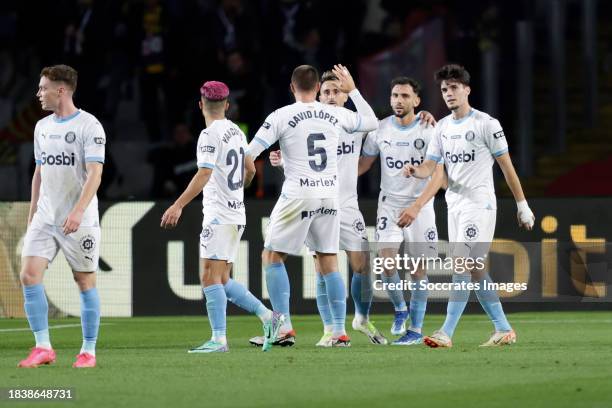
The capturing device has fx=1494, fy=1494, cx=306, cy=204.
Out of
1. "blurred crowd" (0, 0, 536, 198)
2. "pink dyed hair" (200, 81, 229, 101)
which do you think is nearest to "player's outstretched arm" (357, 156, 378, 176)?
"pink dyed hair" (200, 81, 229, 101)

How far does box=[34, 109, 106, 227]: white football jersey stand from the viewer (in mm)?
9547

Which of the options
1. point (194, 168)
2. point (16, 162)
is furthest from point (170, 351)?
point (16, 162)

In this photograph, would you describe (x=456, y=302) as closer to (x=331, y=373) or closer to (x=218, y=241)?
(x=218, y=241)

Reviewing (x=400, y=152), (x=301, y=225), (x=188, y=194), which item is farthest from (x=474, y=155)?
(x=188, y=194)

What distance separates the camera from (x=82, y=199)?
9.37m

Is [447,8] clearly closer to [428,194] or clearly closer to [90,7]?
[90,7]

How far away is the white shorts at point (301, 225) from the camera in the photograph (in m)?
11.3

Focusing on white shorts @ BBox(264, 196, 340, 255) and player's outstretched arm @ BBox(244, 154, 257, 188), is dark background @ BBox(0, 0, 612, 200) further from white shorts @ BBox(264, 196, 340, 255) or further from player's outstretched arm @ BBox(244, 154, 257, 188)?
player's outstretched arm @ BBox(244, 154, 257, 188)

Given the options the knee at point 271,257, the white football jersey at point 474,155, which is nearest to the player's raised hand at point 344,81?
the white football jersey at point 474,155

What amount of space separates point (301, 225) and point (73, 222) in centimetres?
245

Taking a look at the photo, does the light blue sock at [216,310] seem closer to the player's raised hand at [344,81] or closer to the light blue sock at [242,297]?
the light blue sock at [242,297]

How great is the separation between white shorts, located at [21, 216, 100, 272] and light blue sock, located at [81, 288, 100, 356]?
0.17 m

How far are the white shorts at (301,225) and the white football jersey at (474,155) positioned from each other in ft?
3.14

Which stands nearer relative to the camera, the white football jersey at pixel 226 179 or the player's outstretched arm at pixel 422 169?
the white football jersey at pixel 226 179
